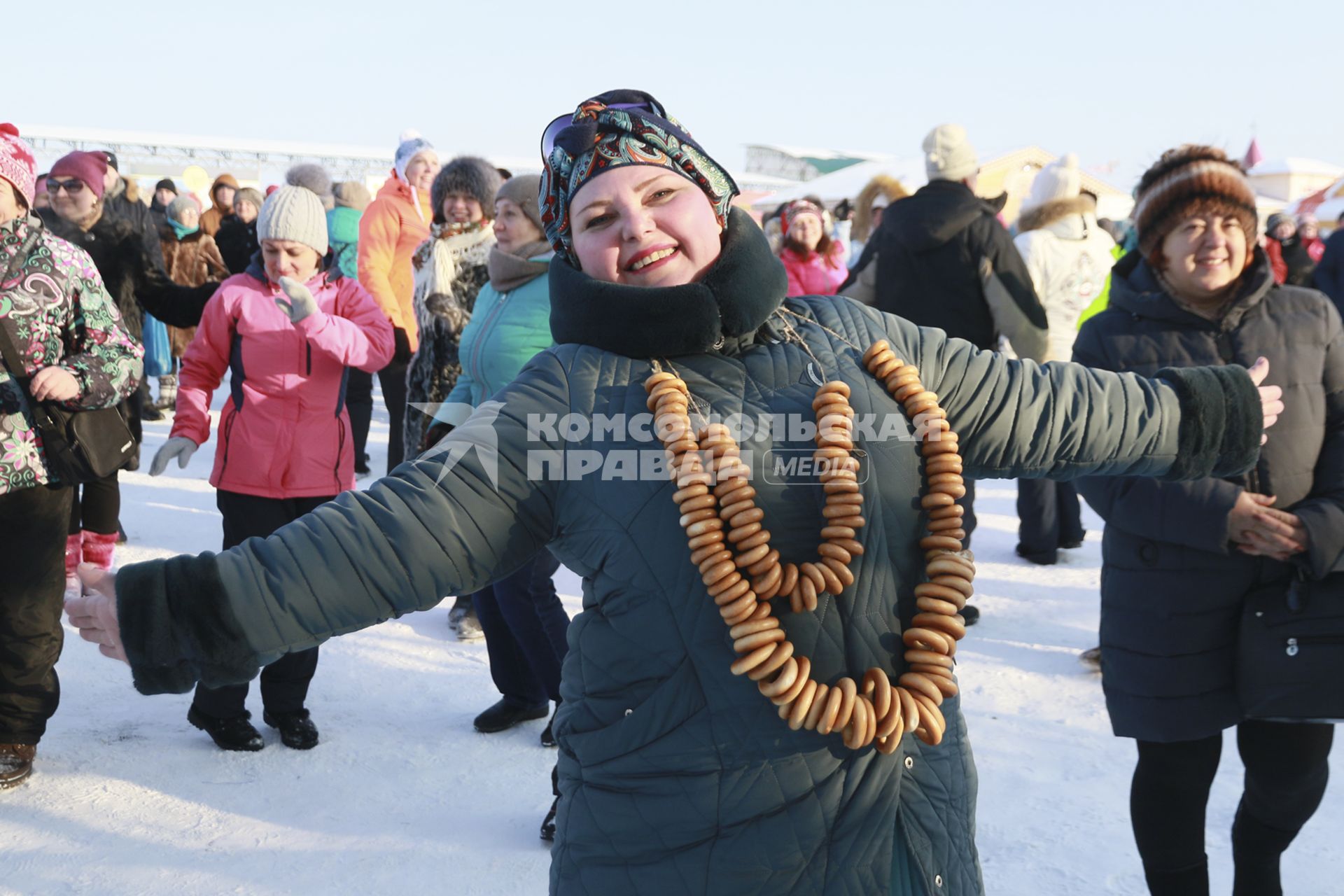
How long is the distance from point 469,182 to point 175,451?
60.0 inches

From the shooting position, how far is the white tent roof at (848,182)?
19.9 metres

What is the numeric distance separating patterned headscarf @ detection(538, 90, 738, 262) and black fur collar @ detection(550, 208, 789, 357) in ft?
0.46

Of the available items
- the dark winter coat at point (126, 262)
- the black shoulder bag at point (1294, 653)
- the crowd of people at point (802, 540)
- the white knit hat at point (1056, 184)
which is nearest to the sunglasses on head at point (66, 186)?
the dark winter coat at point (126, 262)

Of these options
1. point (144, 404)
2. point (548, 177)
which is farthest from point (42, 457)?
point (144, 404)

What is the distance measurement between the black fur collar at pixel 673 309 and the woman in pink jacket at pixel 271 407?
93.3 inches

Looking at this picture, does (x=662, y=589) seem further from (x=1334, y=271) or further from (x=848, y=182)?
(x=848, y=182)

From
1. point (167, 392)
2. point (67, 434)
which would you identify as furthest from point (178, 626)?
point (167, 392)

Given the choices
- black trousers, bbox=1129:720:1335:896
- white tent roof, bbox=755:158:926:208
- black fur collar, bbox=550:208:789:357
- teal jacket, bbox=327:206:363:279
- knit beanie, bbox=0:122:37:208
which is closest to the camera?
black fur collar, bbox=550:208:789:357

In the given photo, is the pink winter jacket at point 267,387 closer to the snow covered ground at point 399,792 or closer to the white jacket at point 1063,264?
the snow covered ground at point 399,792

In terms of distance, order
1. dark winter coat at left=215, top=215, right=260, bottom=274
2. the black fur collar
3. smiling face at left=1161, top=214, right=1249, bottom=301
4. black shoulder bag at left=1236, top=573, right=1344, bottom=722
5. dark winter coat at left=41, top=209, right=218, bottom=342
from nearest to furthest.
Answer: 1. the black fur collar
2. black shoulder bag at left=1236, top=573, right=1344, bottom=722
3. smiling face at left=1161, top=214, right=1249, bottom=301
4. dark winter coat at left=41, top=209, right=218, bottom=342
5. dark winter coat at left=215, top=215, right=260, bottom=274

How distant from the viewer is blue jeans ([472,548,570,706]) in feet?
11.7

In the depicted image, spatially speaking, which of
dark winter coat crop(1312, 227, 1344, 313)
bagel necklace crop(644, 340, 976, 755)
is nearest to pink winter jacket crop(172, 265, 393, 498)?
bagel necklace crop(644, 340, 976, 755)

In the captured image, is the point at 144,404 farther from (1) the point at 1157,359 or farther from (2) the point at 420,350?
(1) the point at 1157,359

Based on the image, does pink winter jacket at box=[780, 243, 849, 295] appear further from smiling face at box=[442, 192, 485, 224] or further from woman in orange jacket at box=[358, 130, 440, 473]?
smiling face at box=[442, 192, 485, 224]
